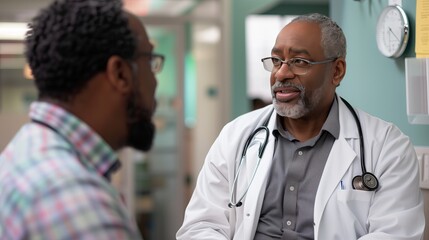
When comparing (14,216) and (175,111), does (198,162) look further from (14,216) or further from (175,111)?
(14,216)

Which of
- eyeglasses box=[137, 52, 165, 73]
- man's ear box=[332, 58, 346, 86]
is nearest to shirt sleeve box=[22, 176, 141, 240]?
eyeglasses box=[137, 52, 165, 73]

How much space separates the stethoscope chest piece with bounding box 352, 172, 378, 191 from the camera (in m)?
1.77

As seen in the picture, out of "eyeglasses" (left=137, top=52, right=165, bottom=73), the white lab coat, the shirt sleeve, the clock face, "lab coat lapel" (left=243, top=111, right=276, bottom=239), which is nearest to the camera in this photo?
the shirt sleeve

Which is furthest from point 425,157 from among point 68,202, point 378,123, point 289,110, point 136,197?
point 136,197

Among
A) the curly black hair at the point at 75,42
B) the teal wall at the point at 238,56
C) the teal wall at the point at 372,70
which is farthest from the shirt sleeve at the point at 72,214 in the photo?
the teal wall at the point at 238,56

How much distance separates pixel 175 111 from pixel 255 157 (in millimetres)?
3030

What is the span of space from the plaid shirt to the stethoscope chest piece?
1.04m

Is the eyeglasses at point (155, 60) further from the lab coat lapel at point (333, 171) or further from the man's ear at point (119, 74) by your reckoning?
the lab coat lapel at point (333, 171)

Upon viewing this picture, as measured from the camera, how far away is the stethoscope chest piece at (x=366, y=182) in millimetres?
1768

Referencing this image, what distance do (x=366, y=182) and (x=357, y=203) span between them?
0.22 feet

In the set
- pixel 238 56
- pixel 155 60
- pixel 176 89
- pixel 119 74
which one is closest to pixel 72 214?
pixel 119 74

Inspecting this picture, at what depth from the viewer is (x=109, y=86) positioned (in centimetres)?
100

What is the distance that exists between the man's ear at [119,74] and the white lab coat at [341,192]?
0.93m

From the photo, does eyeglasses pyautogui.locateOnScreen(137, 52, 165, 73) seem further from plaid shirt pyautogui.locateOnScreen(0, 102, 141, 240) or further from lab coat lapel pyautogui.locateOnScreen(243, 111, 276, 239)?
lab coat lapel pyautogui.locateOnScreen(243, 111, 276, 239)
